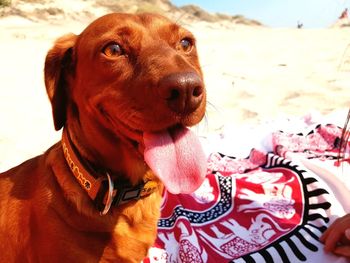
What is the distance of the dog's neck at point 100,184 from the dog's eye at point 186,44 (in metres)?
0.73

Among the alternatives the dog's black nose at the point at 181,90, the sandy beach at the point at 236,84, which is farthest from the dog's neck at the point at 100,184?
the sandy beach at the point at 236,84

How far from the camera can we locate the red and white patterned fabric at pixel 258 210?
3160mm

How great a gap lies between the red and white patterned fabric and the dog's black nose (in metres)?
1.42

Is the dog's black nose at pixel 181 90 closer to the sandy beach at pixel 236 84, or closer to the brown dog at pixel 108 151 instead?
the brown dog at pixel 108 151

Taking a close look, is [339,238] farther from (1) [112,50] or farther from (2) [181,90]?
(1) [112,50]

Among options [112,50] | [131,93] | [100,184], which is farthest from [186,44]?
[100,184]

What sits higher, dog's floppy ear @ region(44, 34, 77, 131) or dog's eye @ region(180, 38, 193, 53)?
dog's eye @ region(180, 38, 193, 53)

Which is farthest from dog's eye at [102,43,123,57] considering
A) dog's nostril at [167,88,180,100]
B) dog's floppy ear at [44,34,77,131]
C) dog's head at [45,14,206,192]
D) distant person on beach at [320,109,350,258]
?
distant person on beach at [320,109,350,258]

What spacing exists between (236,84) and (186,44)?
4837 mm

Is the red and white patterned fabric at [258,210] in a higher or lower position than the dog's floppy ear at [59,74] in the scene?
lower

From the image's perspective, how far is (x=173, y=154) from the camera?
6.84ft

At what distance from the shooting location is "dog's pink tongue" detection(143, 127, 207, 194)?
6.71 ft

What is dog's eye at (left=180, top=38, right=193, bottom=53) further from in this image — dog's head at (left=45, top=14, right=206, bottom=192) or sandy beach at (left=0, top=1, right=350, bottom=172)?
sandy beach at (left=0, top=1, right=350, bottom=172)

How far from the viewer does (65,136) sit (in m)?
2.43
